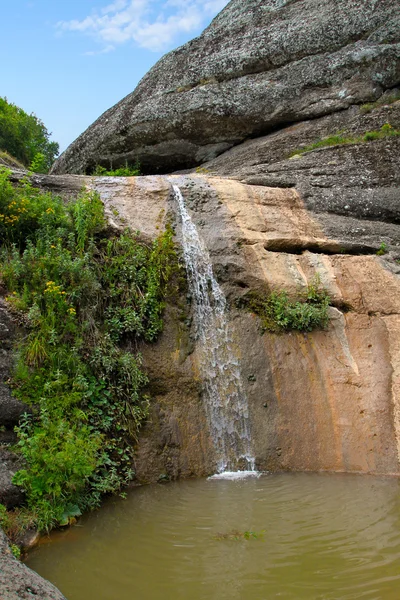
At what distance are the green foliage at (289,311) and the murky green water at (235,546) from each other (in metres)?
2.54

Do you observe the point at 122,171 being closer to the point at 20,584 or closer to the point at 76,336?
the point at 76,336

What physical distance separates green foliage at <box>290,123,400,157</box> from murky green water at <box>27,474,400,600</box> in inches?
319

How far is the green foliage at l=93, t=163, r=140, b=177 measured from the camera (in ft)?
50.4

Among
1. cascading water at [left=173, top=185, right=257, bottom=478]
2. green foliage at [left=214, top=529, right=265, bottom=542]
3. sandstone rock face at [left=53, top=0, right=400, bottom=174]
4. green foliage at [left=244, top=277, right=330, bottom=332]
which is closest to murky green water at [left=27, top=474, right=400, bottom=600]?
green foliage at [left=214, top=529, right=265, bottom=542]

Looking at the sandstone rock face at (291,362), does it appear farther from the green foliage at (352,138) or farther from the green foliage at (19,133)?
the green foliage at (19,133)

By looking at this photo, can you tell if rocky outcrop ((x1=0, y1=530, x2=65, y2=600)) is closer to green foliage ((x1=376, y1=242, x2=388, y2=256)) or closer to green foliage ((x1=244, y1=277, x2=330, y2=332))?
green foliage ((x1=244, y1=277, x2=330, y2=332))

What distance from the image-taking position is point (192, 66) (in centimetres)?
1603

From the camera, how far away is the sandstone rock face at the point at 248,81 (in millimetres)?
14016

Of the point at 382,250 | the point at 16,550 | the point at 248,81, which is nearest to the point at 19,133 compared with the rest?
the point at 248,81

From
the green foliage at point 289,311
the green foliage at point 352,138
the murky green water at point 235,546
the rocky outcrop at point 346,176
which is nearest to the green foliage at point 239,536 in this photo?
the murky green water at point 235,546

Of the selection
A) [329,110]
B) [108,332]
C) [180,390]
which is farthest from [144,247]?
[329,110]

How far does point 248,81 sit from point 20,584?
1394 centimetres

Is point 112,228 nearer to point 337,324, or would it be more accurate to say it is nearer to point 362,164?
point 337,324

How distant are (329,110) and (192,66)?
4483mm
